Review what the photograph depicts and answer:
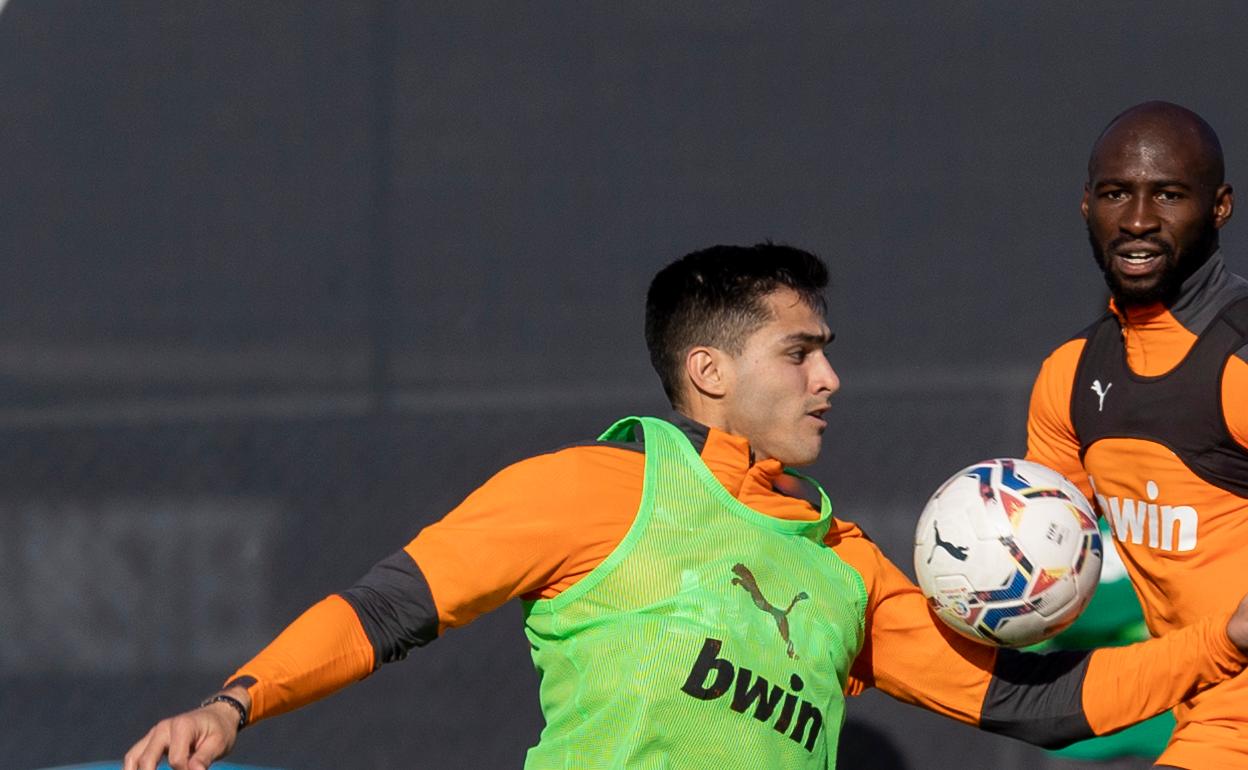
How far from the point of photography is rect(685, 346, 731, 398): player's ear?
269cm

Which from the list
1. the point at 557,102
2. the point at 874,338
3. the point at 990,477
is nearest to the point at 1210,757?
the point at 990,477

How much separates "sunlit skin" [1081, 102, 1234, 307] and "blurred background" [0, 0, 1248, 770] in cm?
157

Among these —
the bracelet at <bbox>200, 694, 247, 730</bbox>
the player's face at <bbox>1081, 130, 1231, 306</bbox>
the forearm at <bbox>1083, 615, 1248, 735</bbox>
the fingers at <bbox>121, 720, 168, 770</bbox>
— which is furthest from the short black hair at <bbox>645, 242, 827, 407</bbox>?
the fingers at <bbox>121, 720, 168, 770</bbox>

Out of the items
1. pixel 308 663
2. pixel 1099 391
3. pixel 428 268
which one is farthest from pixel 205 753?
pixel 428 268

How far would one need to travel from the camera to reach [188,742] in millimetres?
2047

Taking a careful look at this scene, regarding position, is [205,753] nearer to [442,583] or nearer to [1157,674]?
[442,583]

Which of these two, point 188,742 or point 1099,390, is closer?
point 188,742

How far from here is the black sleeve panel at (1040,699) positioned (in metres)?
2.59

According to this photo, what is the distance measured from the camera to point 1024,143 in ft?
14.8

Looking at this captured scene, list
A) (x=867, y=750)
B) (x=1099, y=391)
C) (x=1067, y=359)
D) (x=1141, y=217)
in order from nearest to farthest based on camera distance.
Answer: (x=1141, y=217), (x=1099, y=391), (x=1067, y=359), (x=867, y=750)

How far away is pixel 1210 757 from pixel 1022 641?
46 cm

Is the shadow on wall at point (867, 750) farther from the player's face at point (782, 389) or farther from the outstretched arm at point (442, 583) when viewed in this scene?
the outstretched arm at point (442, 583)

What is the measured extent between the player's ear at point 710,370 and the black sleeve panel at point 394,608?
24.3 inches

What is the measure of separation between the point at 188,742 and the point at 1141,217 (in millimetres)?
1797
